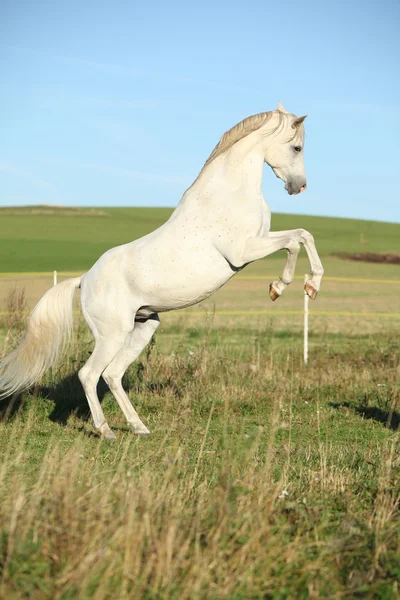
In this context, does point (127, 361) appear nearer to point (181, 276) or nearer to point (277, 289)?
point (181, 276)

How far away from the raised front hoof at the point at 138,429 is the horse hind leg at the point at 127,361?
16 mm

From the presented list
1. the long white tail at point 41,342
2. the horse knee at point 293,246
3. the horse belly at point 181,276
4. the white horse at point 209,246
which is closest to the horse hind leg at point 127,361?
the white horse at point 209,246

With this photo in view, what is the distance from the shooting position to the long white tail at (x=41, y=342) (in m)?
7.41

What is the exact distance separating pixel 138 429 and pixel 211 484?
2301mm

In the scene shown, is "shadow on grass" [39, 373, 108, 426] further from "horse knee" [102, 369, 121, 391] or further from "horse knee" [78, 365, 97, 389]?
"horse knee" [78, 365, 97, 389]

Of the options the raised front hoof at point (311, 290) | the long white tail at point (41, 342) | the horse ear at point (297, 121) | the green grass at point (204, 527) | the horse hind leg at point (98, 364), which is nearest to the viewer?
the green grass at point (204, 527)

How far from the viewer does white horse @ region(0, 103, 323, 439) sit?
661 centimetres

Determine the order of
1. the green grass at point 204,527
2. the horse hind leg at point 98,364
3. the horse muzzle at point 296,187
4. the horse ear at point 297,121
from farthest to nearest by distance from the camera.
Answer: the horse hind leg at point 98,364 → the horse muzzle at point 296,187 → the horse ear at point 297,121 → the green grass at point 204,527

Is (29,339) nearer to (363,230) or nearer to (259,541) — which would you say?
(259,541)

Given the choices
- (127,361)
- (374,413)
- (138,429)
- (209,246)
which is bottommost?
(138,429)

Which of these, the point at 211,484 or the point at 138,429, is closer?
the point at 211,484

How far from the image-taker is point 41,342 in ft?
24.4

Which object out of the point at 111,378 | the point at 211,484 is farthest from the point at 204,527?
the point at 111,378

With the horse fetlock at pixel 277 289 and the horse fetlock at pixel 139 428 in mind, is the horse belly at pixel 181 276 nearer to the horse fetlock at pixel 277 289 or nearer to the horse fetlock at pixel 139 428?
the horse fetlock at pixel 277 289
